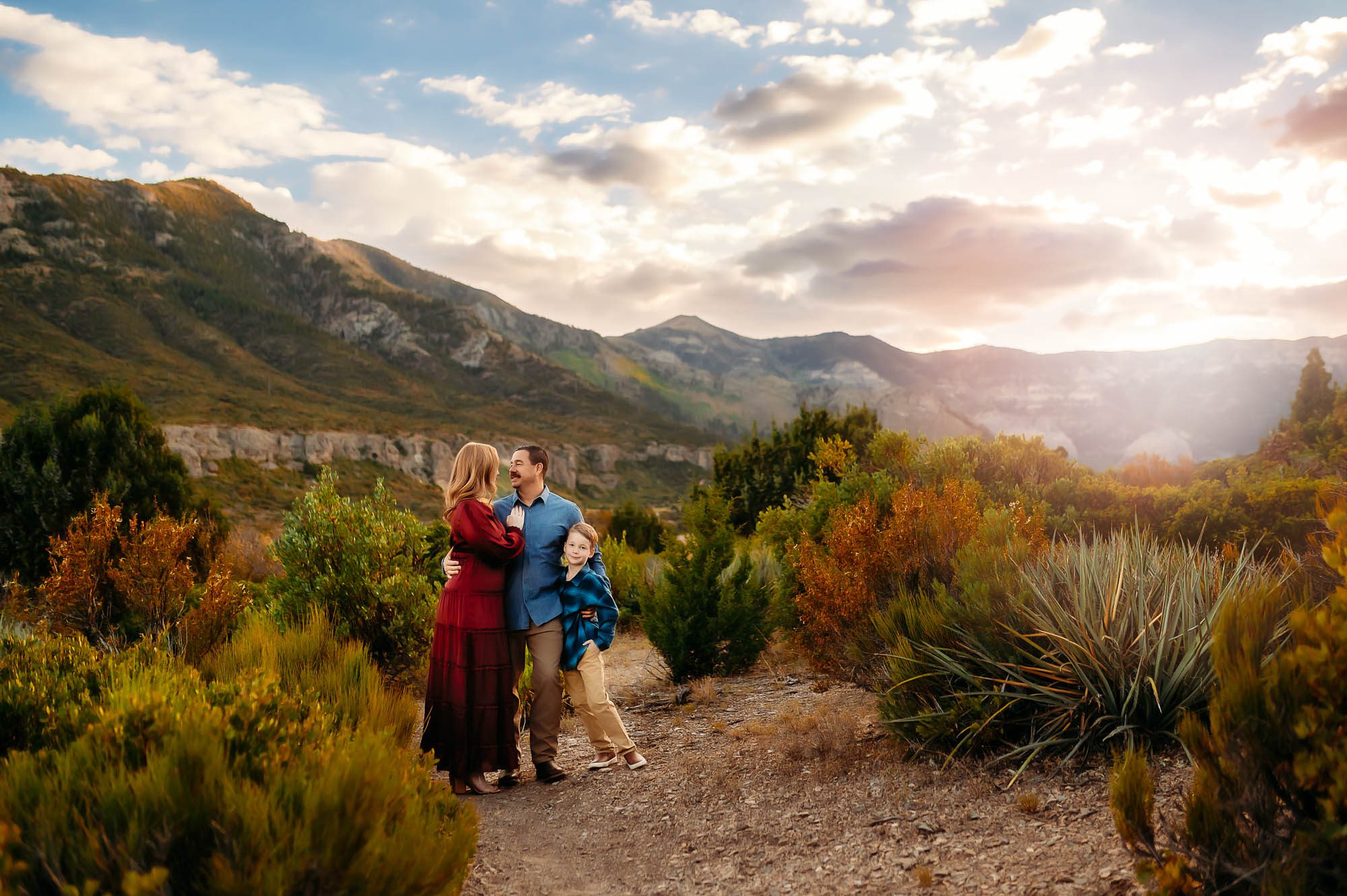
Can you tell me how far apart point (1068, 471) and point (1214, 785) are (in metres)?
11.3

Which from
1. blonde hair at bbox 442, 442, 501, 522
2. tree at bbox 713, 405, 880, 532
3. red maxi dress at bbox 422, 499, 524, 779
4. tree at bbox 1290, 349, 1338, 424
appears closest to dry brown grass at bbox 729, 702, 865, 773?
red maxi dress at bbox 422, 499, 524, 779

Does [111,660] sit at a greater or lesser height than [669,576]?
greater

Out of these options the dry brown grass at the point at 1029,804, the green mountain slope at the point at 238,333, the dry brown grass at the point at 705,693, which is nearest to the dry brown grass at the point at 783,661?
the dry brown grass at the point at 705,693

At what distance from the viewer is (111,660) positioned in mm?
3873

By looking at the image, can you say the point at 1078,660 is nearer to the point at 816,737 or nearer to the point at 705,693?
the point at 816,737

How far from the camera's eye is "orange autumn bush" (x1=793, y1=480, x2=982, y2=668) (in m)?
6.36

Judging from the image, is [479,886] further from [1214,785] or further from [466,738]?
[1214,785]

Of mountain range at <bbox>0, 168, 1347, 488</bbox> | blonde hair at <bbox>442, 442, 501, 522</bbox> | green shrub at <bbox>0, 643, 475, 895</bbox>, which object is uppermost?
mountain range at <bbox>0, 168, 1347, 488</bbox>

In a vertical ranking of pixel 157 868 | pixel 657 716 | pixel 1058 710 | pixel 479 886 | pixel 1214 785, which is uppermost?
pixel 157 868

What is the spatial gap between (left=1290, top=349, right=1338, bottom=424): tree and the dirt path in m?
35.2

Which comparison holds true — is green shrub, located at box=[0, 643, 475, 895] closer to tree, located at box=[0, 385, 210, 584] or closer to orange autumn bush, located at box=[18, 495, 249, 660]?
orange autumn bush, located at box=[18, 495, 249, 660]

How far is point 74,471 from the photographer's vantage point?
10.4 metres

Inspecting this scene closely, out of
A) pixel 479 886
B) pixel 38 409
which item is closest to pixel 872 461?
pixel 479 886

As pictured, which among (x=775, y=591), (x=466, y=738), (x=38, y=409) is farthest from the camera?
(x=38, y=409)
